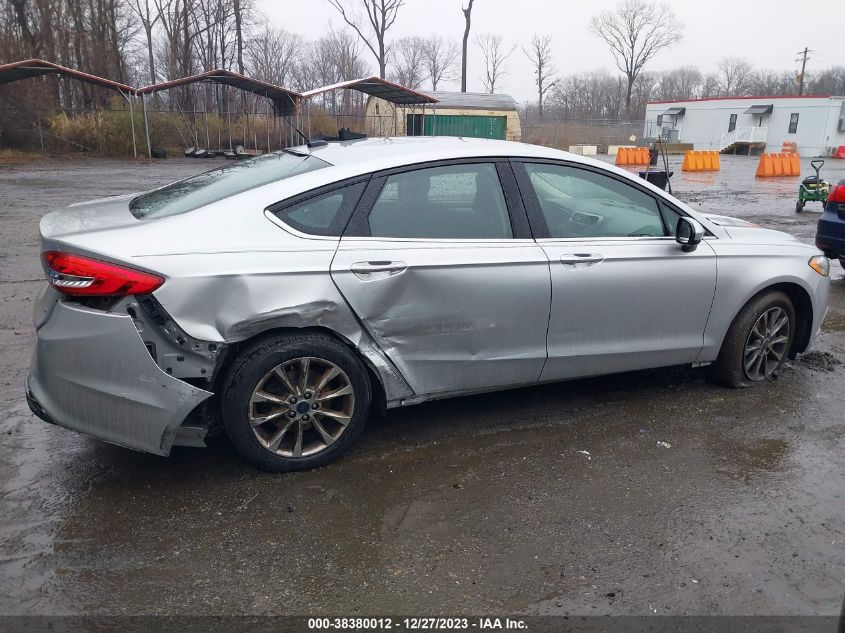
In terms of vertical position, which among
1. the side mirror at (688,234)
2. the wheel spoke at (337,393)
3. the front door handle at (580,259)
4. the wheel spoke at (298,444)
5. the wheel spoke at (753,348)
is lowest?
the wheel spoke at (298,444)

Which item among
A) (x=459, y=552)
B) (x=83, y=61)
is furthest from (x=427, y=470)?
(x=83, y=61)

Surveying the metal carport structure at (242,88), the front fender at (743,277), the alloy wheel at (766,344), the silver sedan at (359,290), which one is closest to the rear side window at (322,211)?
the silver sedan at (359,290)

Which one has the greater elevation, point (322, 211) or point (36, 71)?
point (36, 71)

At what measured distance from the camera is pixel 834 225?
7.13 meters

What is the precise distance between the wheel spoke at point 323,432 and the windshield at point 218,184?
1.21m

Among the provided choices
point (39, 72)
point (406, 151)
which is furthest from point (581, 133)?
point (406, 151)

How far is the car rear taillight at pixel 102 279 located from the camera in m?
2.94

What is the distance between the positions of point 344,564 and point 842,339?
4.97 m

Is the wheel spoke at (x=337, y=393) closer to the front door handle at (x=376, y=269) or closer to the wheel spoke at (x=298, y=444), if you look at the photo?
the wheel spoke at (x=298, y=444)

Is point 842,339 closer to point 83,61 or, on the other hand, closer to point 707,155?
point 707,155

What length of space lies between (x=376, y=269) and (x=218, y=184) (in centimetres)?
108

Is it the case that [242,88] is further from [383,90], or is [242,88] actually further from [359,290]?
[359,290]

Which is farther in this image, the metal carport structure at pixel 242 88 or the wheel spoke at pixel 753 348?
the metal carport structure at pixel 242 88

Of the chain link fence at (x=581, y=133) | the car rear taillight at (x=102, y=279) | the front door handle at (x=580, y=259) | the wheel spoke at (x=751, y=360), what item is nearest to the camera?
the car rear taillight at (x=102, y=279)
